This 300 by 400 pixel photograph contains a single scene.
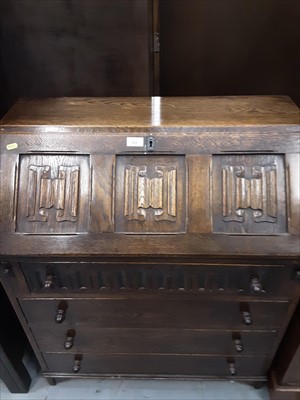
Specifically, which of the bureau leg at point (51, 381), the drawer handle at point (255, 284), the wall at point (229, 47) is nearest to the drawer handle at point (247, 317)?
the drawer handle at point (255, 284)

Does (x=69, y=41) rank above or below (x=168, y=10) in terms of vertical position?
below

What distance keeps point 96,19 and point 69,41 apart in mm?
138

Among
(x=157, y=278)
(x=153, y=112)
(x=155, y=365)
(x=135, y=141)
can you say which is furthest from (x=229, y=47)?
(x=155, y=365)

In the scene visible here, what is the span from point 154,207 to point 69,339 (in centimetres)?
61

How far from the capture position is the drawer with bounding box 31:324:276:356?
3.67ft

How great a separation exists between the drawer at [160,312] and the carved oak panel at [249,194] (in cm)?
28

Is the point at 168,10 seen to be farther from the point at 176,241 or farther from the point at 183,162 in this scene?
the point at 176,241

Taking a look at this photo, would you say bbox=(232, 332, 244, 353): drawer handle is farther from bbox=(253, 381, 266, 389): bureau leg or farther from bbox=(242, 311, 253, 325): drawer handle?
bbox=(253, 381, 266, 389): bureau leg

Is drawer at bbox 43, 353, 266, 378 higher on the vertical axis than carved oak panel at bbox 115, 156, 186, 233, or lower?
lower

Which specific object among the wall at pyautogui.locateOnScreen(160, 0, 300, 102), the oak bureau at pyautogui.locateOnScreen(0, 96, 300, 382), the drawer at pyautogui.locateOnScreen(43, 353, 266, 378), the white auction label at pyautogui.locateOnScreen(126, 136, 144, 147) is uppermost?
the wall at pyautogui.locateOnScreen(160, 0, 300, 102)

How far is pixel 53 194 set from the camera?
0.88 m

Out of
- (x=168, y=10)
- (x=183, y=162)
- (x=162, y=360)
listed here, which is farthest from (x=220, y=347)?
(x=168, y=10)

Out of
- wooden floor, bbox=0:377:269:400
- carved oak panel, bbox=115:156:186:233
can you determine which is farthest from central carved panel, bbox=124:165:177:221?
wooden floor, bbox=0:377:269:400

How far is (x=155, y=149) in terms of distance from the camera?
0.88m
